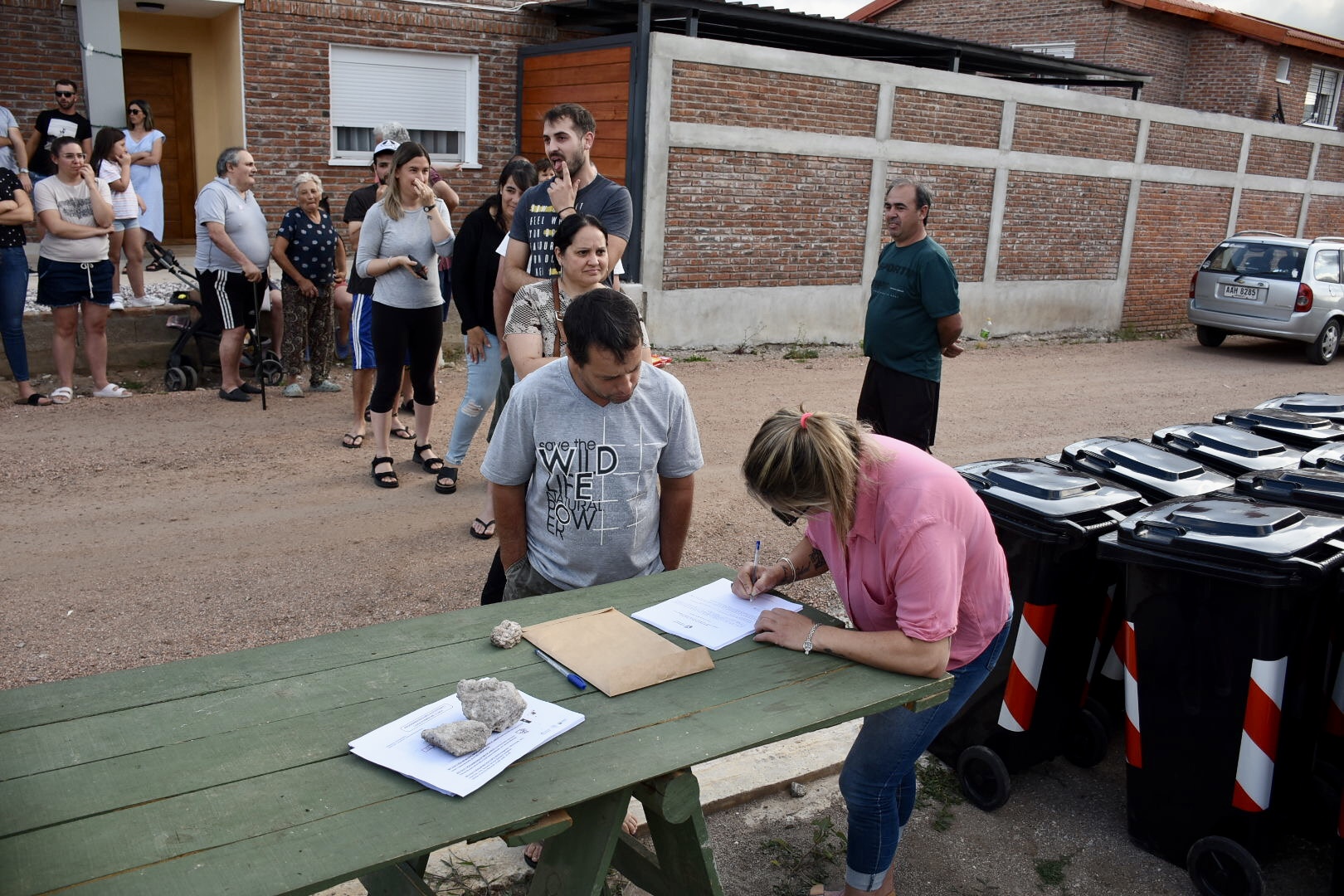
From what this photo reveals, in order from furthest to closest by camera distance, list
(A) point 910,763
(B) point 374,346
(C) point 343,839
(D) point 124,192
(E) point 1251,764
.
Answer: (D) point 124,192
(B) point 374,346
(E) point 1251,764
(A) point 910,763
(C) point 343,839

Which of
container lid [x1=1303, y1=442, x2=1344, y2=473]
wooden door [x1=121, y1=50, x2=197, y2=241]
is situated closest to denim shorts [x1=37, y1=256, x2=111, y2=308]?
wooden door [x1=121, y1=50, x2=197, y2=241]

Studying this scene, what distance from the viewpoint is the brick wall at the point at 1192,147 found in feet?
56.9

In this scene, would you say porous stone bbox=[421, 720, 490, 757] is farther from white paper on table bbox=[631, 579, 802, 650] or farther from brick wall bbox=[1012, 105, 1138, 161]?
brick wall bbox=[1012, 105, 1138, 161]

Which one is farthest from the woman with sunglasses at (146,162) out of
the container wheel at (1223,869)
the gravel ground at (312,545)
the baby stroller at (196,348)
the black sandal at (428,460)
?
the container wheel at (1223,869)

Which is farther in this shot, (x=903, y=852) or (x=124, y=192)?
(x=124, y=192)

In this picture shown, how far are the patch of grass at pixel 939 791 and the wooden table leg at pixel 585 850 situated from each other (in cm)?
171

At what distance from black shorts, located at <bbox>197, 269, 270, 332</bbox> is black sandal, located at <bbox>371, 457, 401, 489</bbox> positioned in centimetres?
258

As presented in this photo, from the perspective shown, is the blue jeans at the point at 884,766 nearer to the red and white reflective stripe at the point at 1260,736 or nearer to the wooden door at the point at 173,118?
the red and white reflective stripe at the point at 1260,736

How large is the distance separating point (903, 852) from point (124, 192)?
946 cm

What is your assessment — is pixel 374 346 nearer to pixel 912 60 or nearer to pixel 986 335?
pixel 986 335

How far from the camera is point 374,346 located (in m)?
6.64

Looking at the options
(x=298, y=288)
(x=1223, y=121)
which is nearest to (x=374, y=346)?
(x=298, y=288)

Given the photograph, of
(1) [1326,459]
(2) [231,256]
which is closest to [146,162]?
(2) [231,256]

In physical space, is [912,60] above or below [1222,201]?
above
